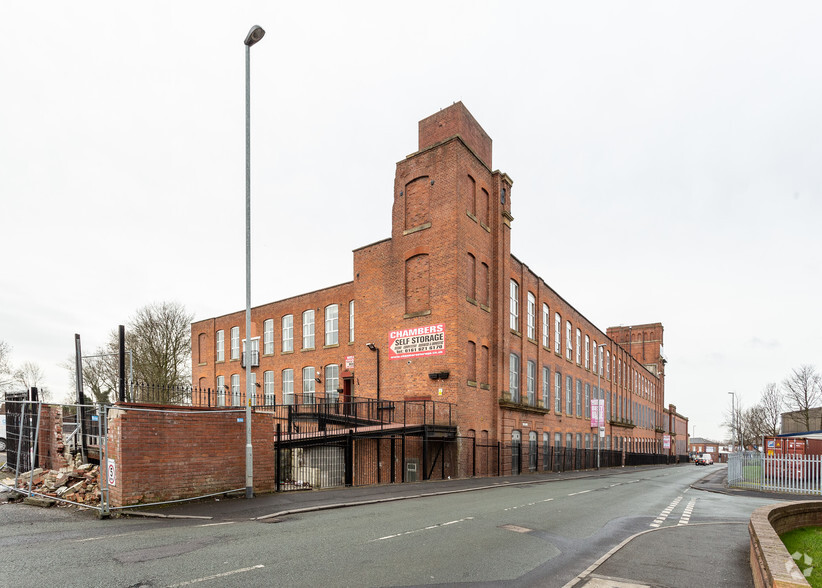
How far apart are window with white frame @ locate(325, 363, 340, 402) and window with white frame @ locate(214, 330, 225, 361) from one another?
534 inches

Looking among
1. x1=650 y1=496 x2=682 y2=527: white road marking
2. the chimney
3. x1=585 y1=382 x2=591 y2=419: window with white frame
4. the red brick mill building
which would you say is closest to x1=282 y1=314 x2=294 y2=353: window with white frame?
the red brick mill building

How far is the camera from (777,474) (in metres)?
22.2

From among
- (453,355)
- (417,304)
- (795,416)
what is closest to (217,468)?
(453,355)

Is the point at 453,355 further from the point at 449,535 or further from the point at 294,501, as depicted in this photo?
the point at 449,535

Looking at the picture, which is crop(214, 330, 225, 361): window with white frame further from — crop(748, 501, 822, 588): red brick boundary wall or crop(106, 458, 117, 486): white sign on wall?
crop(748, 501, 822, 588): red brick boundary wall

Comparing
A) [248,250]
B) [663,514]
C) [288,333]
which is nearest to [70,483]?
[248,250]

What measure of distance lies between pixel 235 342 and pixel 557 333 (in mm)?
26123

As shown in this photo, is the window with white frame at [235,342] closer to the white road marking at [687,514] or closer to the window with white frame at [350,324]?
the window with white frame at [350,324]

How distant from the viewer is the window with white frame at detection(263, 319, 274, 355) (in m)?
43.9

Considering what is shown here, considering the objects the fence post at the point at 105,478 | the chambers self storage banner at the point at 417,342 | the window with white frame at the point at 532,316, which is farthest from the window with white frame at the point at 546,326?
the fence post at the point at 105,478

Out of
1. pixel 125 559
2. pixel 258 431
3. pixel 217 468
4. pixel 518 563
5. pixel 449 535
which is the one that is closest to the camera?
pixel 125 559

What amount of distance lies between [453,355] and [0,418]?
60.5 feet

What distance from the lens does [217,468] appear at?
12.5 metres

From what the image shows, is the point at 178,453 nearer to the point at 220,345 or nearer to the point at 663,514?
the point at 663,514
